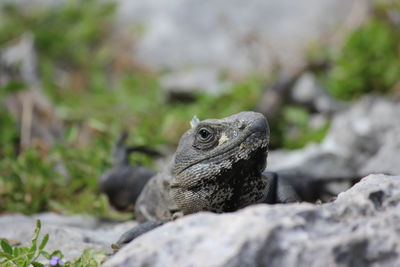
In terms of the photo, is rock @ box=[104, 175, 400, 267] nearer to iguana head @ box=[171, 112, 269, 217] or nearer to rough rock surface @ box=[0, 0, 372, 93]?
iguana head @ box=[171, 112, 269, 217]

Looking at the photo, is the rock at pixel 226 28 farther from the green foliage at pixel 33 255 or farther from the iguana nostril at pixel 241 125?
the green foliage at pixel 33 255

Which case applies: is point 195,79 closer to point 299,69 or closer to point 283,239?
point 299,69

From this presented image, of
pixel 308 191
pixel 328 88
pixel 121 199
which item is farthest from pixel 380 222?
pixel 328 88

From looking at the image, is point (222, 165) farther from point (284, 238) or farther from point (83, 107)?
point (83, 107)

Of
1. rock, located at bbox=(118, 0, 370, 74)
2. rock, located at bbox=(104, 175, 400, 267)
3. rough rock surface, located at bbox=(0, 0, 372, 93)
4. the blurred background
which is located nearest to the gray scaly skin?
rock, located at bbox=(104, 175, 400, 267)

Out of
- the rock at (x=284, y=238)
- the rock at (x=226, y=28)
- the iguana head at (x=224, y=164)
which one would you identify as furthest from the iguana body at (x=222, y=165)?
the rock at (x=226, y=28)
